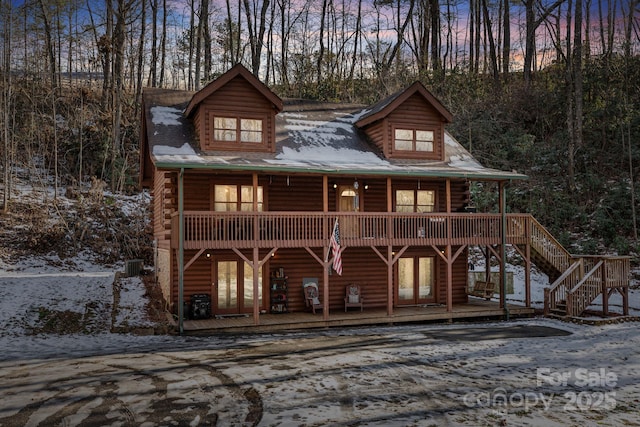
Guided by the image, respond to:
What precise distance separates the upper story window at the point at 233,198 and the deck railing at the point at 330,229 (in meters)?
0.96

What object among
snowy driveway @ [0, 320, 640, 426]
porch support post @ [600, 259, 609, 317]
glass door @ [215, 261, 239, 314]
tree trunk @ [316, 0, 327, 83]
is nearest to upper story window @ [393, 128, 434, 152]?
porch support post @ [600, 259, 609, 317]

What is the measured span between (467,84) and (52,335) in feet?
117

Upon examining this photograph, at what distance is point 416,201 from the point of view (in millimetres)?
20688

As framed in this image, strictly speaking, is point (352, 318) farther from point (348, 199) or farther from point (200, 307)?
point (200, 307)

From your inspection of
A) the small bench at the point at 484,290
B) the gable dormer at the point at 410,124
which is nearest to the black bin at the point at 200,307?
the gable dormer at the point at 410,124

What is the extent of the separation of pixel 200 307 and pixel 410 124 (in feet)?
35.4

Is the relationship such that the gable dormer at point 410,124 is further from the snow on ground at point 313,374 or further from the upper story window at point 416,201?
the snow on ground at point 313,374

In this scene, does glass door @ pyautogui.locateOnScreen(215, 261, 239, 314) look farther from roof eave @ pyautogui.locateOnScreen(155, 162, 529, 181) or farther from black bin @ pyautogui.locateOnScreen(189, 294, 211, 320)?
roof eave @ pyautogui.locateOnScreen(155, 162, 529, 181)

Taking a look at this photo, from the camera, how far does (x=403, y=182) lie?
Result: 20484 mm

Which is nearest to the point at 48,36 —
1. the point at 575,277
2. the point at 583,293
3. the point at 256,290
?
the point at 256,290

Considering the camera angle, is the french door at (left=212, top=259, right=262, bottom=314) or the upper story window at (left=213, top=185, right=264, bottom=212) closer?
the french door at (left=212, top=259, right=262, bottom=314)

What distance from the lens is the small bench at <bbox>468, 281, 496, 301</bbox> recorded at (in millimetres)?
20844

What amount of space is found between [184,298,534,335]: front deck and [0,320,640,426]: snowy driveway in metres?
1.08

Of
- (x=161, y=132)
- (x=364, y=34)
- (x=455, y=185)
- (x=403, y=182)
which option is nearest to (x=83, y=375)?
(x=161, y=132)
